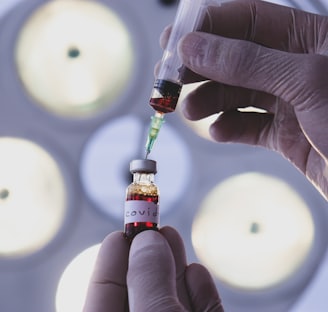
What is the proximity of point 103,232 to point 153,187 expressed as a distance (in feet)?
0.80

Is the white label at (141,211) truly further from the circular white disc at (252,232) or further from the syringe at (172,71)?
the circular white disc at (252,232)

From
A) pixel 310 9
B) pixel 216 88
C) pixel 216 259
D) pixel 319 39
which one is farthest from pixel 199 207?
pixel 310 9

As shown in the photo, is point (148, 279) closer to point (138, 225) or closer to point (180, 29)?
point (138, 225)

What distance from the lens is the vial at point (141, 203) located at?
797 millimetres

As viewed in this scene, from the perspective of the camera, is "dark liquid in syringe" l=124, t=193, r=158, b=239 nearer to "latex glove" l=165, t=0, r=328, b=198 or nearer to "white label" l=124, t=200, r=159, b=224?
"white label" l=124, t=200, r=159, b=224

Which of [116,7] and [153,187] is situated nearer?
[153,187]

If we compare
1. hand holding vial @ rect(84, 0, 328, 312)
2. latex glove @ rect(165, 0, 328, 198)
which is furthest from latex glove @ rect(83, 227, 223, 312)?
latex glove @ rect(165, 0, 328, 198)

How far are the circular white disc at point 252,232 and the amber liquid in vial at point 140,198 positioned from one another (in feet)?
0.74

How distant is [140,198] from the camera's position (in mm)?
804

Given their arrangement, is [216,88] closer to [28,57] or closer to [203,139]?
[203,139]

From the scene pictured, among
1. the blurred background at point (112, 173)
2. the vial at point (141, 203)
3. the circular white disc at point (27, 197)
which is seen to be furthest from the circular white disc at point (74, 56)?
the vial at point (141, 203)

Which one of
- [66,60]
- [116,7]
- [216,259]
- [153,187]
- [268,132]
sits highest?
[116,7]

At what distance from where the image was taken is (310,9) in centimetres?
114

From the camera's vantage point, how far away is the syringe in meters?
0.88
